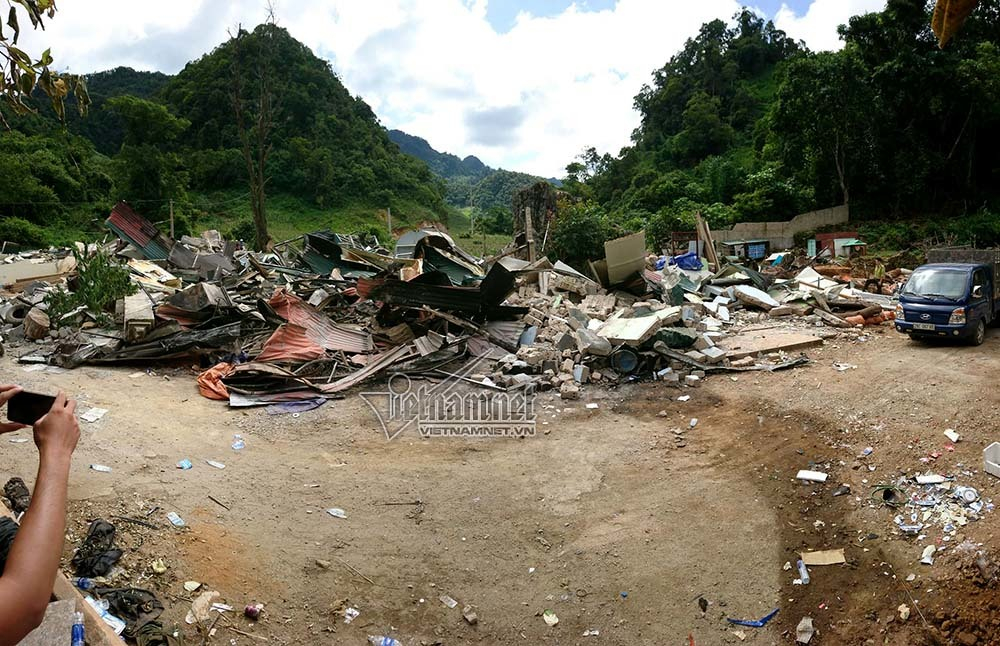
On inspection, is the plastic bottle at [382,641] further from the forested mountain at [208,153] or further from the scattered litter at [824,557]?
the forested mountain at [208,153]

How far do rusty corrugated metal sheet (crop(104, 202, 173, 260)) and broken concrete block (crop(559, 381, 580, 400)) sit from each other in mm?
11879

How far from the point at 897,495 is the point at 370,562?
13.8 ft

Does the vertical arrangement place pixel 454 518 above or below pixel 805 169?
below

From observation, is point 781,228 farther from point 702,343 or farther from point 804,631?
point 804,631

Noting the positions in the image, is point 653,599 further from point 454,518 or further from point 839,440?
point 839,440

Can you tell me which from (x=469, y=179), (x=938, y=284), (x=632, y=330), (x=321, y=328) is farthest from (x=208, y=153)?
(x=469, y=179)

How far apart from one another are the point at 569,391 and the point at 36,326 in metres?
7.98

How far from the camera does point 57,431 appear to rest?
1.57m

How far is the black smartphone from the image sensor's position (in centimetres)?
171

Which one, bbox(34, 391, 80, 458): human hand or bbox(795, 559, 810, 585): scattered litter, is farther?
bbox(795, 559, 810, 585): scattered litter

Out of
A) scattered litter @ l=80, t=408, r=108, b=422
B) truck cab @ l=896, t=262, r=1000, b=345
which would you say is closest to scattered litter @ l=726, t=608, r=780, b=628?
scattered litter @ l=80, t=408, r=108, b=422

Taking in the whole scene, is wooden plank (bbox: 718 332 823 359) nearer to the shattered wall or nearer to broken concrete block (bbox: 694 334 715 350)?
broken concrete block (bbox: 694 334 715 350)

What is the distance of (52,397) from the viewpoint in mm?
1724

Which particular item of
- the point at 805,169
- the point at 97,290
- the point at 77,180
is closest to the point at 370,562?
the point at 97,290
